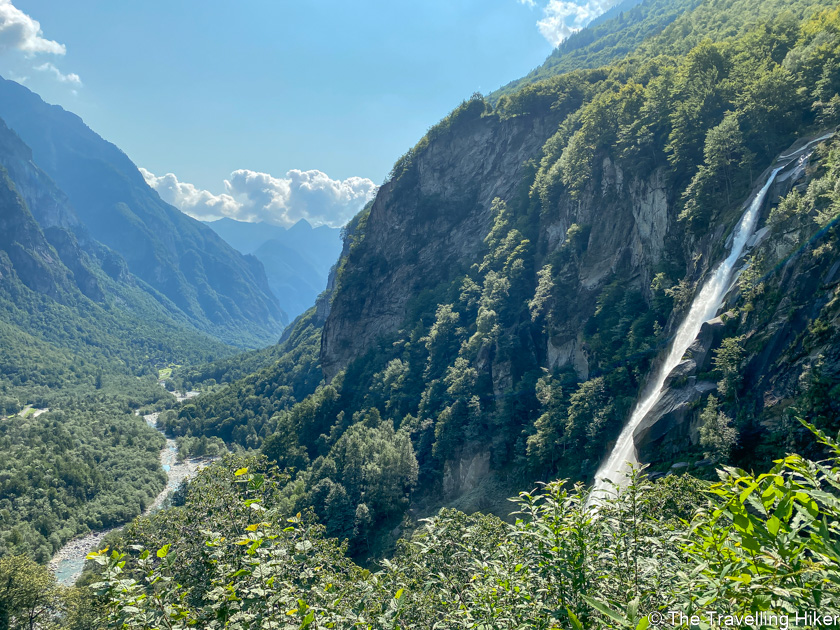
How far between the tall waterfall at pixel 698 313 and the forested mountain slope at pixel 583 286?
3.92 feet

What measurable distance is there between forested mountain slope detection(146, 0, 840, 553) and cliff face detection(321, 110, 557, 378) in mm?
399

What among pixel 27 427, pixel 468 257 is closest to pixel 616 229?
pixel 468 257

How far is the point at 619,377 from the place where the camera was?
35250mm

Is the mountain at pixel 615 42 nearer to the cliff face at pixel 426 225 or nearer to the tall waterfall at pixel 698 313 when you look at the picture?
the cliff face at pixel 426 225

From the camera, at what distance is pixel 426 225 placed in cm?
8212

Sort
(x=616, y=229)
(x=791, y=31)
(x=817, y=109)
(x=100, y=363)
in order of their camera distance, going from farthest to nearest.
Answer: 1. (x=100, y=363)
2. (x=616, y=229)
3. (x=791, y=31)
4. (x=817, y=109)

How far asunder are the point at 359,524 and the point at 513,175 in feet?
188

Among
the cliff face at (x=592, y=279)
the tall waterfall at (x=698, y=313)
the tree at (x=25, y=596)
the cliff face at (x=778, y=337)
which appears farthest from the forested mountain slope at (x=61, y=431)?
the cliff face at (x=778, y=337)

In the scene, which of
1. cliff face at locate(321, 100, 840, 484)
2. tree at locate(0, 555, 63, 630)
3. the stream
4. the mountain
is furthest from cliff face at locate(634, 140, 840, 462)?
the mountain

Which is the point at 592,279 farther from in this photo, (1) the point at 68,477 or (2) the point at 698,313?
(1) the point at 68,477

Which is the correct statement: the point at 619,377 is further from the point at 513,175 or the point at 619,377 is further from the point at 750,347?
the point at 513,175

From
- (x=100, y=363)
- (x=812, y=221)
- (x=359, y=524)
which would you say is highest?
(x=100, y=363)

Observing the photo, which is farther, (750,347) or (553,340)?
(553,340)

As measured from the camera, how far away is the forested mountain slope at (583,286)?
24656 millimetres
